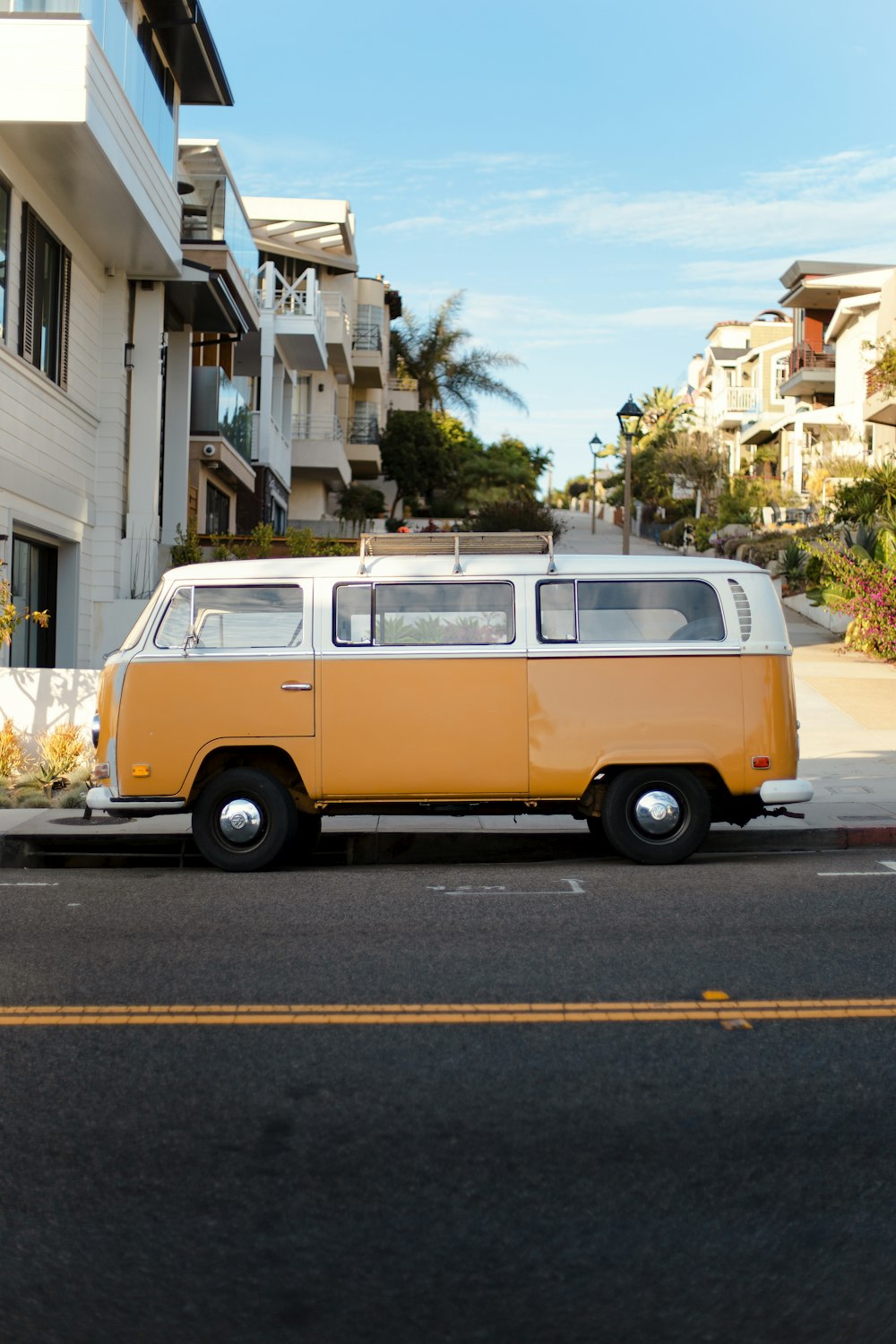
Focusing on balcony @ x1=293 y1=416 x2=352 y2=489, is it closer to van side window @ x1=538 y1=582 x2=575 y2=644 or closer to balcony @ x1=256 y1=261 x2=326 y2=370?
balcony @ x1=256 y1=261 x2=326 y2=370

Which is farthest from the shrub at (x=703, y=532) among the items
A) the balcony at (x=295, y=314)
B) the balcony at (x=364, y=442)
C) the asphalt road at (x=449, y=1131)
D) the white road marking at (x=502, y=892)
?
the asphalt road at (x=449, y=1131)

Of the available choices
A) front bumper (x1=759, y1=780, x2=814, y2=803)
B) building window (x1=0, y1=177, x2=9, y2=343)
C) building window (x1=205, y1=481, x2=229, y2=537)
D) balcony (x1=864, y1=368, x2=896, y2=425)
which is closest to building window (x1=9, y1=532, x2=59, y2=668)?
building window (x1=0, y1=177, x2=9, y2=343)

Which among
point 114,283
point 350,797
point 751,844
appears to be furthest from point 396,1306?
point 114,283

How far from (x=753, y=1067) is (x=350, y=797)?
538cm

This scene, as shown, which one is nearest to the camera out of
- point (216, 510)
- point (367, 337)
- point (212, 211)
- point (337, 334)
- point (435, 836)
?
point (435, 836)

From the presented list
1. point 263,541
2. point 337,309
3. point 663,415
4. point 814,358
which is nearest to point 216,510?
point 263,541

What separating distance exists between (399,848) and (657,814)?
2281 mm

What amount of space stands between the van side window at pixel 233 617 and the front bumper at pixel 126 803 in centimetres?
113

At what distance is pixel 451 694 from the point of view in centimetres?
1063

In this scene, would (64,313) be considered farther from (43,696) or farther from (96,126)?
(43,696)

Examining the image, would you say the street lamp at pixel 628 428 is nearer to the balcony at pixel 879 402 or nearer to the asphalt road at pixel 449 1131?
the balcony at pixel 879 402

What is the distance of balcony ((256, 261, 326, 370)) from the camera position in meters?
38.8

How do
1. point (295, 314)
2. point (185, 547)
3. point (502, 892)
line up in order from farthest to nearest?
point (295, 314)
point (185, 547)
point (502, 892)

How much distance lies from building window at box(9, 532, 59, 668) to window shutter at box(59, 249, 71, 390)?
235 centimetres
